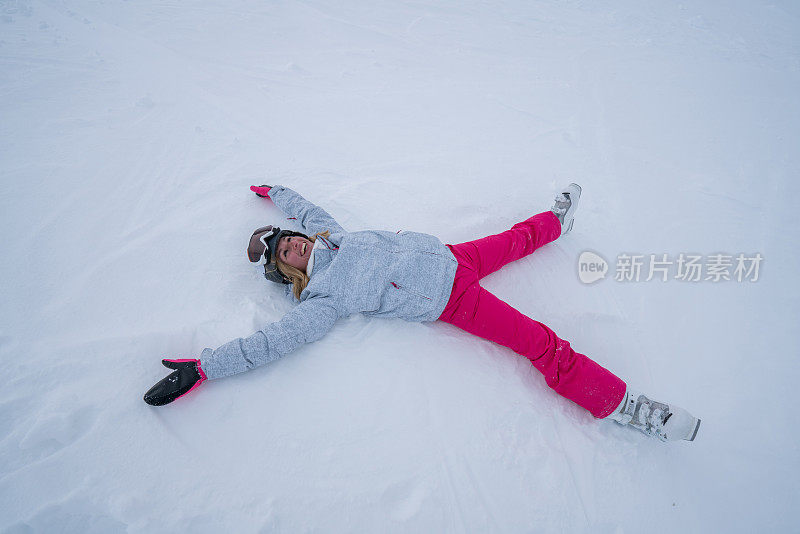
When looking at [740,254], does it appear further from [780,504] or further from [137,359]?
[137,359]

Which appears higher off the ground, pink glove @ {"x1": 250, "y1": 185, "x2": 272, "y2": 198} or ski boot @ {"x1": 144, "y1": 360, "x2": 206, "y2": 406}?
pink glove @ {"x1": 250, "y1": 185, "x2": 272, "y2": 198}

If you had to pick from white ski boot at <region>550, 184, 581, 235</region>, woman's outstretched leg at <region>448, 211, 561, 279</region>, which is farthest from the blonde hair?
white ski boot at <region>550, 184, 581, 235</region>

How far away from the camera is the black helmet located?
226cm

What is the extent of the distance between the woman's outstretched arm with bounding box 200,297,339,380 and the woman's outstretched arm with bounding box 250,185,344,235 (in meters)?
0.69

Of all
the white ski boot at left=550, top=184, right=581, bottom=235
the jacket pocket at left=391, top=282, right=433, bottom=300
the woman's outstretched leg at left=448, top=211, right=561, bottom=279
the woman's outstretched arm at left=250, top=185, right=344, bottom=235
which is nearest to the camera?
the jacket pocket at left=391, top=282, right=433, bottom=300

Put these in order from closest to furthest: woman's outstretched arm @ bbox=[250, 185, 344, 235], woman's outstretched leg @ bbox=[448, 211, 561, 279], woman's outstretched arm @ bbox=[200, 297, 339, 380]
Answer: woman's outstretched arm @ bbox=[200, 297, 339, 380] < woman's outstretched leg @ bbox=[448, 211, 561, 279] < woman's outstretched arm @ bbox=[250, 185, 344, 235]

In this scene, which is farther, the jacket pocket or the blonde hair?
the blonde hair

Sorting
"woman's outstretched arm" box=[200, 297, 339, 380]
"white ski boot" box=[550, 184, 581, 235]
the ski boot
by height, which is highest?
"white ski boot" box=[550, 184, 581, 235]

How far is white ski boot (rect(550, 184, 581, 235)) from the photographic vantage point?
286 cm

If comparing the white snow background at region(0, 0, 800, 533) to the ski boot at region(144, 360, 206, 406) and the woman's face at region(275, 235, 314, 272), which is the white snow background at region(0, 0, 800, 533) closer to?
the ski boot at region(144, 360, 206, 406)

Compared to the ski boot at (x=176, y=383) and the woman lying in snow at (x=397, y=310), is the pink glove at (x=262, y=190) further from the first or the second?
the ski boot at (x=176, y=383)

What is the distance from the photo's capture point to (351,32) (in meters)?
5.00

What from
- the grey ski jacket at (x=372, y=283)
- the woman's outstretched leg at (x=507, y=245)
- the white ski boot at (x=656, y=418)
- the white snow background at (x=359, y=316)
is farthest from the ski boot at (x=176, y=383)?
the white ski boot at (x=656, y=418)

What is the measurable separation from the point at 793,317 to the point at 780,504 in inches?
53.8
